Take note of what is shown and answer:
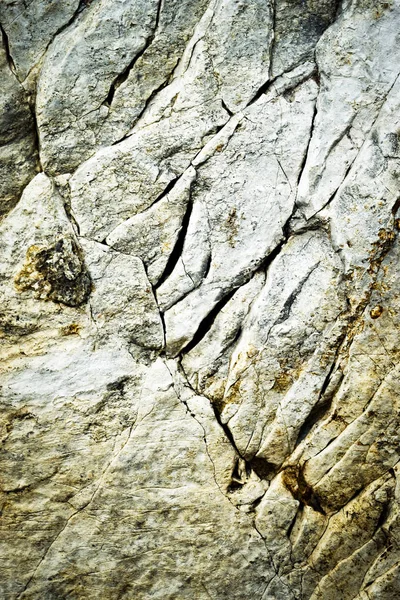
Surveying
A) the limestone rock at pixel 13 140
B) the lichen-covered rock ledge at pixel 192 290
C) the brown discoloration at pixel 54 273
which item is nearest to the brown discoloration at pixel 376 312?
A: the lichen-covered rock ledge at pixel 192 290

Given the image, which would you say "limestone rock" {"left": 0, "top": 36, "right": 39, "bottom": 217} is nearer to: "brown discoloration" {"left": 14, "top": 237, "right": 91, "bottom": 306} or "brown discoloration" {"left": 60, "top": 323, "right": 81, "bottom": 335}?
"brown discoloration" {"left": 14, "top": 237, "right": 91, "bottom": 306}

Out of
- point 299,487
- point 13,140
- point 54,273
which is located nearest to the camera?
point 54,273

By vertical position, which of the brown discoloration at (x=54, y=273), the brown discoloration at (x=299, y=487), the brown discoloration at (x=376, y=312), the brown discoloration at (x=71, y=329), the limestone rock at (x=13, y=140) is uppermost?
the limestone rock at (x=13, y=140)

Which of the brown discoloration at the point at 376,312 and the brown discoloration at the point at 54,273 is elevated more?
the brown discoloration at the point at 376,312

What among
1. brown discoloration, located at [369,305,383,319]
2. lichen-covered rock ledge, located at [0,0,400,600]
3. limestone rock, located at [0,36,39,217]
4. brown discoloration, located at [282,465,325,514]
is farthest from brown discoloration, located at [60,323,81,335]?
brown discoloration, located at [369,305,383,319]

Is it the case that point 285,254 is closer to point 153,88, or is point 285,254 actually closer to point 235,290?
point 235,290

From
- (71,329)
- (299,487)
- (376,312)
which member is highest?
(376,312)

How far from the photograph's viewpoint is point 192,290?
4.23 metres

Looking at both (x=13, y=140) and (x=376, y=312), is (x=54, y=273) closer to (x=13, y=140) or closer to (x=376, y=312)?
(x=13, y=140)

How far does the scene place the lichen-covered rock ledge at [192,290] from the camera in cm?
412

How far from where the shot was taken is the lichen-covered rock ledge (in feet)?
13.5

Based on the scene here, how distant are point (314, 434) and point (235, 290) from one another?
4.16ft

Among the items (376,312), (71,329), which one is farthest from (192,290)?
(376,312)

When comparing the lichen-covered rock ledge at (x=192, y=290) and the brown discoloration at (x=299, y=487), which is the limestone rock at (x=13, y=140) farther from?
the brown discoloration at (x=299, y=487)
